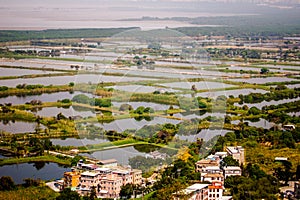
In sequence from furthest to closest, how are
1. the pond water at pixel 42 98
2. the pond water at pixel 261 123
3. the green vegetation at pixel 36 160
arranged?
the pond water at pixel 42 98, the pond water at pixel 261 123, the green vegetation at pixel 36 160

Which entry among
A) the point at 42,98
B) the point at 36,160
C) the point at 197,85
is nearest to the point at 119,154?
the point at 36,160

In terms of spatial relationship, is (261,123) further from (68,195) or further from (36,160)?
(68,195)

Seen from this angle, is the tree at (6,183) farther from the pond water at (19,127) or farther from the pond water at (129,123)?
the pond water at (19,127)

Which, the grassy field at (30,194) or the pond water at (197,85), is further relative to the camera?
the pond water at (197,85)

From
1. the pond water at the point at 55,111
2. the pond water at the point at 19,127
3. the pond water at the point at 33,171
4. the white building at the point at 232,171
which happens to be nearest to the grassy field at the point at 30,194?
the pond water at the point at 33,171

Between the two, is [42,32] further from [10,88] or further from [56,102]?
[56,102]

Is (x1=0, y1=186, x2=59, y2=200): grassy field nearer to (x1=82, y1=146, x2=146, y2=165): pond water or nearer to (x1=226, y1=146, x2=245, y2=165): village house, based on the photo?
(x1=82, y1=146, x2=146, y2=165): pond water
